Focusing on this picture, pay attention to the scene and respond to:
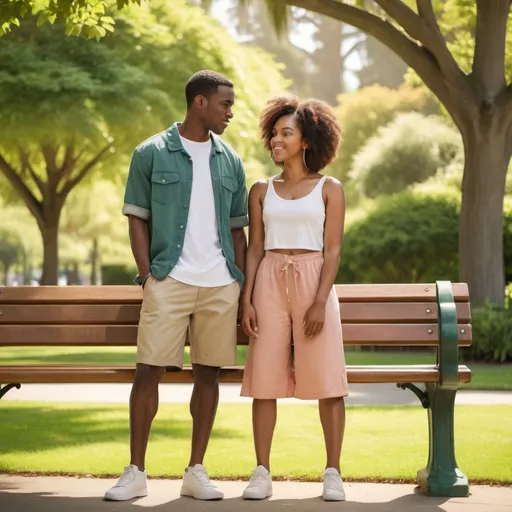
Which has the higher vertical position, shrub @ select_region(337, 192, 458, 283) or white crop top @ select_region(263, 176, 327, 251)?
shrub @ select_region(337, 192, 458, 283)

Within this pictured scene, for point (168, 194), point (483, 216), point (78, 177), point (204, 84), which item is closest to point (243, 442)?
point (168, 194)

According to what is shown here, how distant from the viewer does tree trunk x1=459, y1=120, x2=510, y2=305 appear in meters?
16.2

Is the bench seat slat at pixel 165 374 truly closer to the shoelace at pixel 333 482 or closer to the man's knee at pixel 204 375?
the man's knee at pixel 204 375

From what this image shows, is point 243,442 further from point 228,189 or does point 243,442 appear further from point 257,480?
point 228,189

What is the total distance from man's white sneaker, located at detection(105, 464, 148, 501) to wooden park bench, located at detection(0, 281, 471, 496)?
0.52 metres

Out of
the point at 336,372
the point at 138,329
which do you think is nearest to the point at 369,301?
the point at 336,372

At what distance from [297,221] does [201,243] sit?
1.62 feet

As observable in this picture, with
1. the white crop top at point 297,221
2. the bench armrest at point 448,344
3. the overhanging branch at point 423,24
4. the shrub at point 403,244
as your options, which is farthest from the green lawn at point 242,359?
the white crop top at point 297,221

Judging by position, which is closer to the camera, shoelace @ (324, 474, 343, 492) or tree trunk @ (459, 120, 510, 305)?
shoelace @ (324, 474, 343, 492)

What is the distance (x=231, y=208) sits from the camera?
625 cm

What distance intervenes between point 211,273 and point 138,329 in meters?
0.49

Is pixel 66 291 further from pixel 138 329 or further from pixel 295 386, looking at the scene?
pixel 295 386

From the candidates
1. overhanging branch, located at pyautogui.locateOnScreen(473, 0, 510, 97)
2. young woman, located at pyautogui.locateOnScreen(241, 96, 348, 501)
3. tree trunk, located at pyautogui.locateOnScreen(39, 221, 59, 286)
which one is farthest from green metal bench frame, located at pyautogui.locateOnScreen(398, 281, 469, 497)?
tree trunk, located at pyautogui.locateOnScreen(39, 221, 59, 286)

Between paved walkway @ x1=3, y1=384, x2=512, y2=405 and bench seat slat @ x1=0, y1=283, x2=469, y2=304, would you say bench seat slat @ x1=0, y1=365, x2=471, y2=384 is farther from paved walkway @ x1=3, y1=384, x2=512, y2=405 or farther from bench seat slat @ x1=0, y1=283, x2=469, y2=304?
paved walkway @ x1=3, y1=384, x2=512, y2=405
